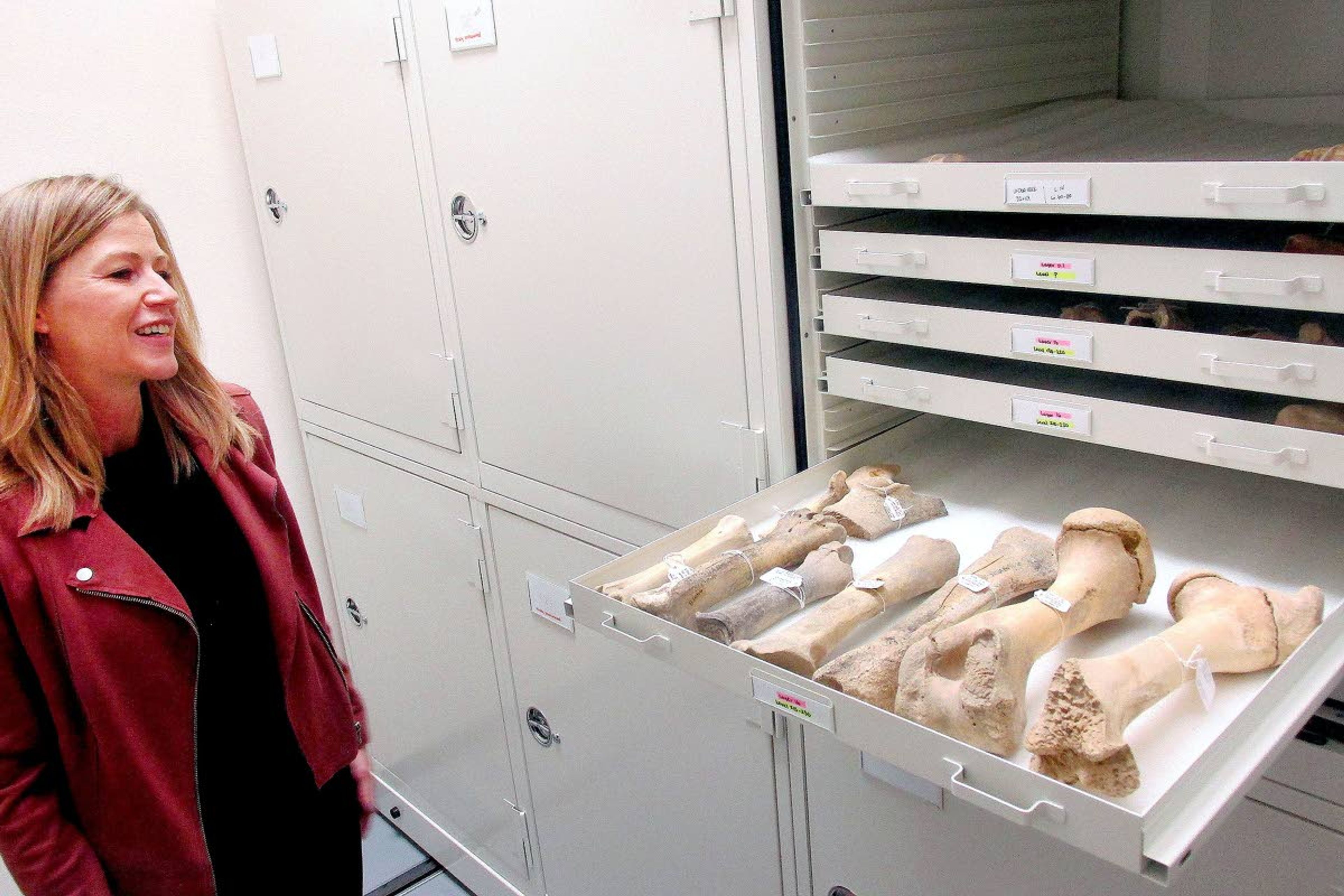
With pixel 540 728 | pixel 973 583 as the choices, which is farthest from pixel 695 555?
pixel 540 728

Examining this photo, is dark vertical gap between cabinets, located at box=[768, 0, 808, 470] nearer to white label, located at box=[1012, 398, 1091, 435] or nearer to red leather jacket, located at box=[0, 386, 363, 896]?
white label, located at box=[1012, 398, 1091, 435]

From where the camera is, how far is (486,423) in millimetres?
1965

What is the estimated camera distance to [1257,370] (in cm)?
101

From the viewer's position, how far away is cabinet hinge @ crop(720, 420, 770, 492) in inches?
58.0

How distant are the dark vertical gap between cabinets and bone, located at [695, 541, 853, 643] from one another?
29cm

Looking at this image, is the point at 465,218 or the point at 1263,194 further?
the point at 465,218

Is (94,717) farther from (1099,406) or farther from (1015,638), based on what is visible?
(1099,406)

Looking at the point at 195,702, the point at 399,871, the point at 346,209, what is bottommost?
the point at 399,871

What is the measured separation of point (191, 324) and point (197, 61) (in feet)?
3.56

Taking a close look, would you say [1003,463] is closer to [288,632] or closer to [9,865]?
[288,632]

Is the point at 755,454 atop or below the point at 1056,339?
below

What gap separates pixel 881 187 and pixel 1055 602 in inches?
19.8

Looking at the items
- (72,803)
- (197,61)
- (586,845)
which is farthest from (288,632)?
(197,61)

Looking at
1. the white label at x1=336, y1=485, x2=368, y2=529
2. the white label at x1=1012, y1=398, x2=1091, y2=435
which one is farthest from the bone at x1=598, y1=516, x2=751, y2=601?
the white label at x1=336, y1=485, x2=368, y2=529
